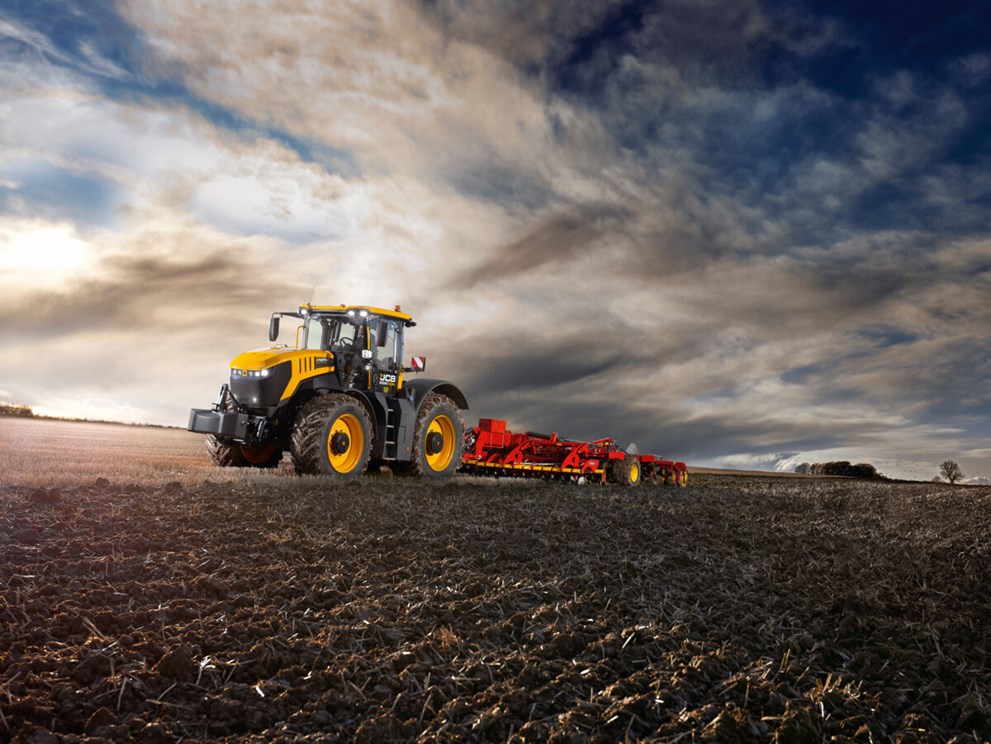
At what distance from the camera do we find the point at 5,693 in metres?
3.17

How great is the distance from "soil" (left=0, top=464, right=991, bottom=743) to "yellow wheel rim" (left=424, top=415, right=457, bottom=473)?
23.3ft

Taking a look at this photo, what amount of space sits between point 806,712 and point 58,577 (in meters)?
4.66

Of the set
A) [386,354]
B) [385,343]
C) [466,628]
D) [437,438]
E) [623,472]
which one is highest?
[385,343]

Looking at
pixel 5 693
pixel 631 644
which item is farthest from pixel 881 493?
pixel 5 693

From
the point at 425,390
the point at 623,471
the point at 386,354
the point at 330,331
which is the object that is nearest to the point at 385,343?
the point at 386,354

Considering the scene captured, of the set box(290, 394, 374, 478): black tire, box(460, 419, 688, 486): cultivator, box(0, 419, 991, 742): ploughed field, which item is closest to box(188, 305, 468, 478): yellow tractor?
box(290, 394, 374, 478): black tire

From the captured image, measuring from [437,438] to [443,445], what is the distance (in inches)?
23.4

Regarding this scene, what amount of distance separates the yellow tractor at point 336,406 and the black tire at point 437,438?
21 millimetres

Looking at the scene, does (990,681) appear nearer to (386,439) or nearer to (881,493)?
(386,439)

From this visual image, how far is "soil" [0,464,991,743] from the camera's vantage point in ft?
10.6

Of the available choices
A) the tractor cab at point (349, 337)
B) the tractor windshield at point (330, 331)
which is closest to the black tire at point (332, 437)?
the tractor cab at point (349, 337)

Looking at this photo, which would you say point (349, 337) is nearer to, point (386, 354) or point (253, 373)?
point (386, 354)

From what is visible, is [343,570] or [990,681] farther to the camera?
[343,570]

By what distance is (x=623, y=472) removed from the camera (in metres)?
16.4
